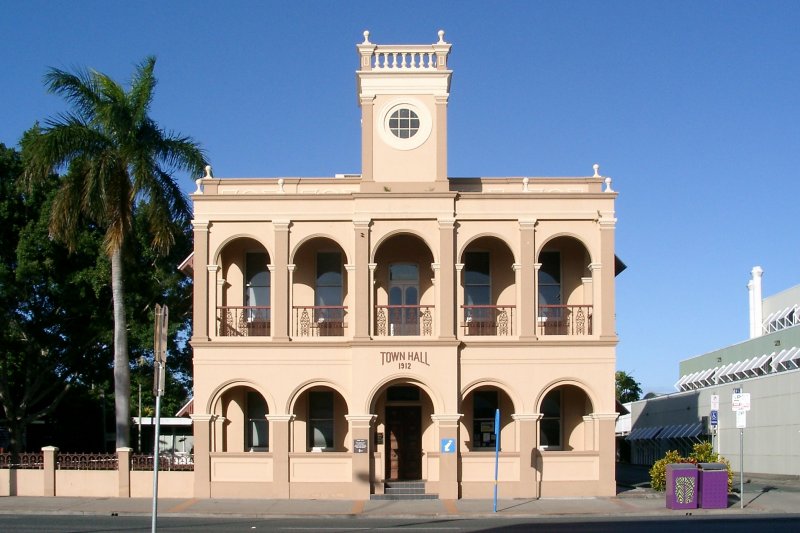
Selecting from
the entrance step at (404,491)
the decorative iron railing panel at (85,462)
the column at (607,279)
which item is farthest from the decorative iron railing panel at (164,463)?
the column at (607,279)

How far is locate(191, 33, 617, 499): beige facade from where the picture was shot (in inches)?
1160

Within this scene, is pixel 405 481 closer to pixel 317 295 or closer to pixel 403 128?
pixel 317 295

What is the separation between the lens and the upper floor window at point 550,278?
32094 mm

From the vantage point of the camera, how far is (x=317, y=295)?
3188cm

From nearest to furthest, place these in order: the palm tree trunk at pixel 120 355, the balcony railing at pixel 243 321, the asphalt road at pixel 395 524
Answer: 1. the asphalt road at pixel 395 524
2. the balcony railing at pixel 243 321
3. the palm tree trunk at pixel 120 355

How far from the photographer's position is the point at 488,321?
3128 cm

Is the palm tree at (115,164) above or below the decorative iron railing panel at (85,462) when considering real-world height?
above

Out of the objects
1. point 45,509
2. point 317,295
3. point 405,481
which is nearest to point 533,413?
point 405,481

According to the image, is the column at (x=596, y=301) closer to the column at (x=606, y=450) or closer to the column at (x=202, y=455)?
the column at (x=606, y=450)

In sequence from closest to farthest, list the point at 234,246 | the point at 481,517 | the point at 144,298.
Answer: the point at 481,517
the point at 234,246
the point at 144,298

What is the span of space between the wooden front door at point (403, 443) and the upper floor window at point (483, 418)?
65.6 inches

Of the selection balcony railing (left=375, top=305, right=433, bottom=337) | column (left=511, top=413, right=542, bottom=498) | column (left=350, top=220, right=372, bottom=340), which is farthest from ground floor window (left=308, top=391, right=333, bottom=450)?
column (left=511, top=413, right=542, bottom=498)

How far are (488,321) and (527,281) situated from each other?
6.84ft

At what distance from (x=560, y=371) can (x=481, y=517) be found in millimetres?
5840
